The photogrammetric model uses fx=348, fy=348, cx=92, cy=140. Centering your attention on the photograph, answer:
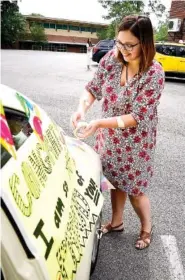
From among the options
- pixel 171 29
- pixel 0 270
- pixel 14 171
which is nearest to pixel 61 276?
pixel 0 270

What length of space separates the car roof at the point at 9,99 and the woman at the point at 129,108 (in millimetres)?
538

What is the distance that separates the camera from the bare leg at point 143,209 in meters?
2.64

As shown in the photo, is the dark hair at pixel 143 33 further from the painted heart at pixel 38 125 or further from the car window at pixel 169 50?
the car window at pixel 169 50

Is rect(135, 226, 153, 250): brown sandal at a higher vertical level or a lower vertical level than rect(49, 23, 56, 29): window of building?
lower

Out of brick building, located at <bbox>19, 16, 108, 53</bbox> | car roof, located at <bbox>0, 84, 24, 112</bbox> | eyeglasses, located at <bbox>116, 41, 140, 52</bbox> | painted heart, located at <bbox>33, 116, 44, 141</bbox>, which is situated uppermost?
eyeglasses, located at <bbox>116, 41, 140, 52</bbox>

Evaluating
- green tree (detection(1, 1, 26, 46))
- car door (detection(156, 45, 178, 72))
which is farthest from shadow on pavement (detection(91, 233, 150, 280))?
green tree (detection(1, 1, 26, 46))

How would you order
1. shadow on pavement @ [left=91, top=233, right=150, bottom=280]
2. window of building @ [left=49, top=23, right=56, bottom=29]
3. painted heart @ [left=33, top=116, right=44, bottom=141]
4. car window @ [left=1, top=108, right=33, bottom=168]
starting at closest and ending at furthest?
car window @ [left=1, top=108, right=33, bottom=168], painted heart @ [left=33, top=116, right=44, bottom=141], shadow on pavement @ [left=91, top=233, right=150, bottom=280], window of building @ [left=49, top=23, right=56, bottom=29]

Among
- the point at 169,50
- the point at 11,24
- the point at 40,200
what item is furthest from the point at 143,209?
the point at 11,24

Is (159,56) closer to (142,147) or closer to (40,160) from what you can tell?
(142,147)

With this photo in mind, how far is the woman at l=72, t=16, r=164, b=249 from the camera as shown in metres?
2.14

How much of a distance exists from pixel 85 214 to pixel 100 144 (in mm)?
899

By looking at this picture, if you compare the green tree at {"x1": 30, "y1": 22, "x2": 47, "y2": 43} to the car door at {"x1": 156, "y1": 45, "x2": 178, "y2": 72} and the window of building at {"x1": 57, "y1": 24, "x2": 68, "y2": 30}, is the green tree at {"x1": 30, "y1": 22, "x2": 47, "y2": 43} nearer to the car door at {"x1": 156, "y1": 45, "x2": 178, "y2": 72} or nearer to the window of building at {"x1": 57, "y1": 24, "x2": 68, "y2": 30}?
the window of building at {"x1": 57, "y1": 24, "x2": 68, "y2": 30}

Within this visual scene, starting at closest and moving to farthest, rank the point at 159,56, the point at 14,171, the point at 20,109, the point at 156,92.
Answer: the point at 14,171
the point at 20,109
the point at 156,92
the point at 159,56

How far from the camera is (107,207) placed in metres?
3.35
